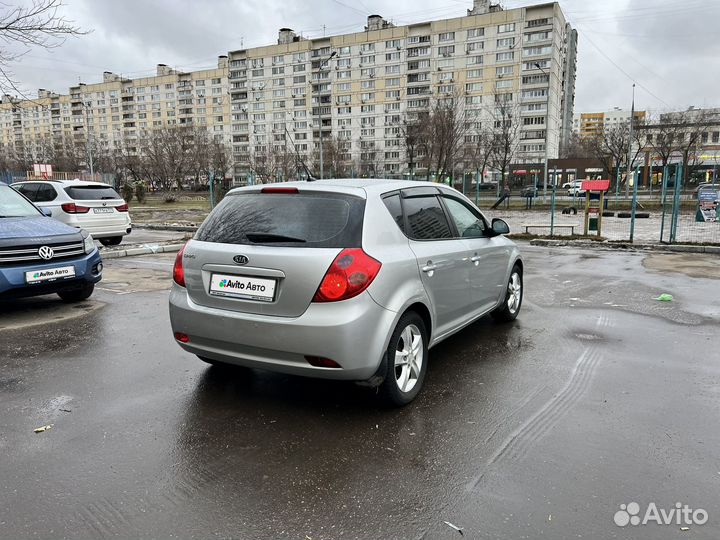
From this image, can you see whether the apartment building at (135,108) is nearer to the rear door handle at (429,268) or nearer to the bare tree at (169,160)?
the bare tree at (169,160)

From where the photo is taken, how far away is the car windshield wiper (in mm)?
3664

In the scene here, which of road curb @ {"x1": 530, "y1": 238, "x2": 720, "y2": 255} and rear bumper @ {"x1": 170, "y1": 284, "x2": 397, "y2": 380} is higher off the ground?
rear bumper @ {"x1": 170, "y1": 284, "x2": 397, "y2": 380}

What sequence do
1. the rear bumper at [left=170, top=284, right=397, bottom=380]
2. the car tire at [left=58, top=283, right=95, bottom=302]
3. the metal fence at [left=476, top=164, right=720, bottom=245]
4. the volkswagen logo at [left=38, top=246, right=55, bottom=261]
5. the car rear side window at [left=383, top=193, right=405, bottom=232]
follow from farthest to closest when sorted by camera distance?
the metal fence at [left=476, top=164, right=720, bottom=245] < the car tire at [left=58, top=283, right=95, bottom=302] < the volkswagen logo at [left=38, top=246, right=55, bottom=261] < the car rear side window at [left=383, top=193, right=405, bottom=232] < the rear bumper at [left=170, top=284, right=397, bottom=380]

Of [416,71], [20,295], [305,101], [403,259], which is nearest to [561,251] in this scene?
[403,259]

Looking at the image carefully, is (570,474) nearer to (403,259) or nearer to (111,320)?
(403,259)

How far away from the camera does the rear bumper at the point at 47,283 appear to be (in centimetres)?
614

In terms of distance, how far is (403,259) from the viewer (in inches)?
152

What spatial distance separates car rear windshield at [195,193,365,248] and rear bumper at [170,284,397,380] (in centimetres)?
47

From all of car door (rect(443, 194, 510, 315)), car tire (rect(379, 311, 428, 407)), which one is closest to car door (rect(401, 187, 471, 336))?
car door (rect(443, 194, 510, 315))

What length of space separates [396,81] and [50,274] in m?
96.8

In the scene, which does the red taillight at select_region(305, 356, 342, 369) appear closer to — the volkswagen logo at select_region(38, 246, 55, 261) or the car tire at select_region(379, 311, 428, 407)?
the car tire at select_region(379, 311, 428, 407)

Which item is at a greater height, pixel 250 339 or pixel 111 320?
pixel 250 339

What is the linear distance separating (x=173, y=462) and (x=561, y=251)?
484 inches

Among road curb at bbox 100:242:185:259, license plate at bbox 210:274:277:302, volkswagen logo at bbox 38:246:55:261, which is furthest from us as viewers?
road curb at bbox 100:242:185:259
